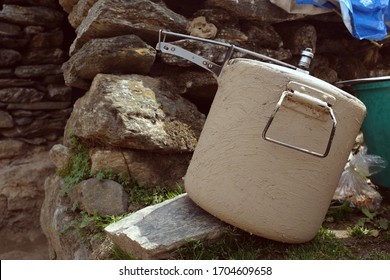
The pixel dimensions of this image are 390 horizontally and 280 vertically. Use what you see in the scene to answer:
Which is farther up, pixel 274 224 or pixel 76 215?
pixel 274 224

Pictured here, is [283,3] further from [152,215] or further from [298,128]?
[152,215]

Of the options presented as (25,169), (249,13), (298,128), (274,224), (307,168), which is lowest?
(25,169)

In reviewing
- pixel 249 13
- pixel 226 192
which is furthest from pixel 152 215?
pixel 249 13

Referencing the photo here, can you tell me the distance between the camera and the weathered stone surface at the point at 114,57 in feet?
9.18

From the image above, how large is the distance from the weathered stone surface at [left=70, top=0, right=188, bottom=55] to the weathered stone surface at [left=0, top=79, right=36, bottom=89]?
5.56ft

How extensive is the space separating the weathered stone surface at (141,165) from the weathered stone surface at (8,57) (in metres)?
2.07

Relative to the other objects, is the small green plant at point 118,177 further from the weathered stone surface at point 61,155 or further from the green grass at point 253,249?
the green grass at point 253,249

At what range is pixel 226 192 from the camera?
205 cm

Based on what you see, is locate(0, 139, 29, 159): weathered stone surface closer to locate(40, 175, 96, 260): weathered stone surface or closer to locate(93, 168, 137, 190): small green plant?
locate(40, 175, 96, 260): weathered stone surface

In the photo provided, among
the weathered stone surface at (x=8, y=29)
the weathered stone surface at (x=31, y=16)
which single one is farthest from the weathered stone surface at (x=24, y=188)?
the weathered stone surface at (x=31, y=16)

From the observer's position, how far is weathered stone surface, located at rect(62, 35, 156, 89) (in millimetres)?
2797

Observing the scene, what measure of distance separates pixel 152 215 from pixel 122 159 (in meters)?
0.55

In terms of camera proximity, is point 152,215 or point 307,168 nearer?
point 307,168

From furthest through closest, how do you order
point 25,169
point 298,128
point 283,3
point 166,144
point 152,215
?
1. point 25,169
2. point 283,3
3. point 166,144
4. point 152,215
5. point 298,128
